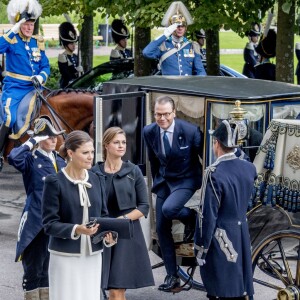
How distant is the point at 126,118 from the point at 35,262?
5.36ft

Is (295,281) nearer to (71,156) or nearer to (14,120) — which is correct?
(71,156)

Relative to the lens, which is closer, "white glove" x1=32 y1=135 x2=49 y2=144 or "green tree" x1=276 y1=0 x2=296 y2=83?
"white glove" x1=32 y1=135 x2=49 y2=144

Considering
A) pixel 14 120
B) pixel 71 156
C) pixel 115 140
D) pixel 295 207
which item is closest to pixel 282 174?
pixel 295 207

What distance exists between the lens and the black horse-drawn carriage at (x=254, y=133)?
862cm

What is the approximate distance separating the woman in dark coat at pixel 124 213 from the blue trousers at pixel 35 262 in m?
0.77

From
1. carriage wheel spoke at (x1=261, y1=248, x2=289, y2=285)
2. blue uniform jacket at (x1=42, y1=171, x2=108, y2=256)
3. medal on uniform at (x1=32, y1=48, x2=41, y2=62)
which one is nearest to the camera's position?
blue uniform jacket at (x1=42, y1=171, x2=108, y2=256)

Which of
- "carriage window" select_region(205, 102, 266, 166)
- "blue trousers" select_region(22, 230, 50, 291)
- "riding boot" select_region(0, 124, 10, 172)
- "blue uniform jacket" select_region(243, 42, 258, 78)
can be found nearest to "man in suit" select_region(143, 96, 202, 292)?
"carriage window" select_region(205, 102, 266, 166)

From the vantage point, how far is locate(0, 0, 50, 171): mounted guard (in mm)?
13430

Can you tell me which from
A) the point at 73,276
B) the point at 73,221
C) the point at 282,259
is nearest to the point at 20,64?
the point at 282,259

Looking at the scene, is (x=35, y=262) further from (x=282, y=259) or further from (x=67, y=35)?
(x=67, y=35)

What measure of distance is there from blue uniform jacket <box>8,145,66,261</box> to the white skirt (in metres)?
1.31

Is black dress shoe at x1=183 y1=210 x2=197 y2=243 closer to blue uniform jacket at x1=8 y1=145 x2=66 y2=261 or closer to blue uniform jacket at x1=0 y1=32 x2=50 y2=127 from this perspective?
blue uniform jacket at x1=8 y1=145 x2=66 y2=261

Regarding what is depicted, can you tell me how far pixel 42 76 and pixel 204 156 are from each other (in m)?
4.81

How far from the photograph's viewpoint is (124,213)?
8.48 m
